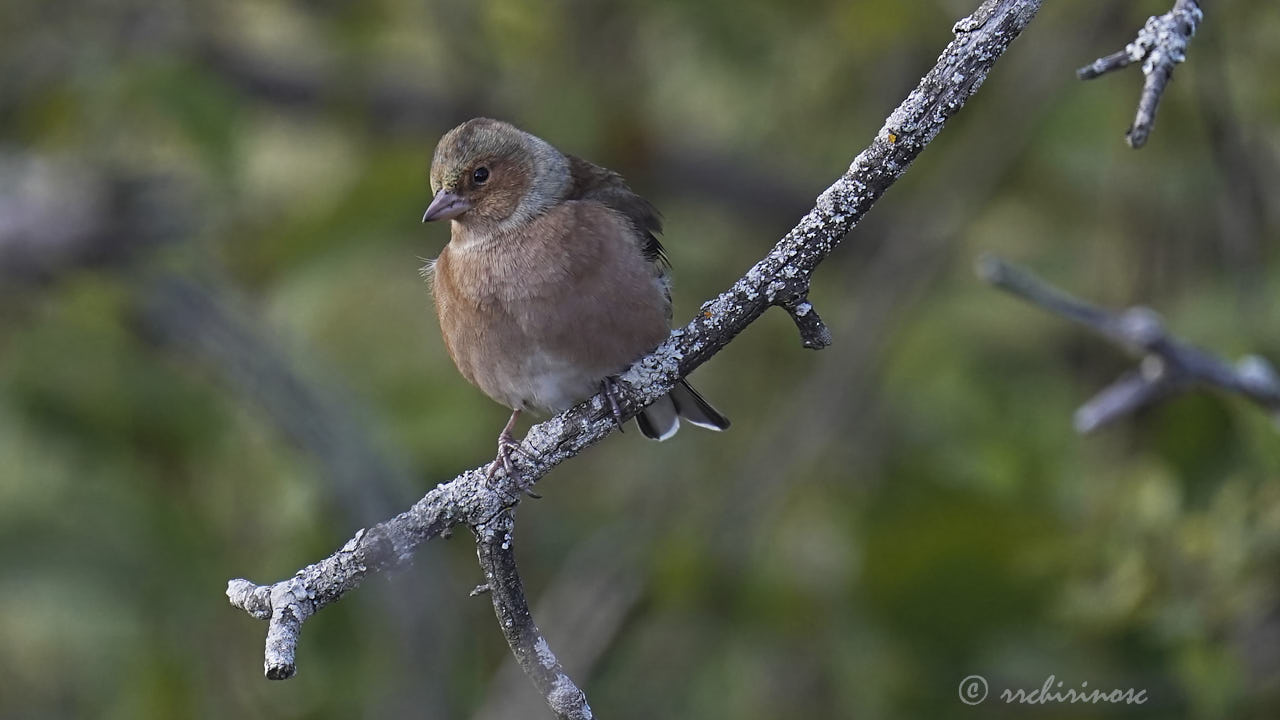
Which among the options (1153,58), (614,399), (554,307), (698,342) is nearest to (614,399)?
(614,399)

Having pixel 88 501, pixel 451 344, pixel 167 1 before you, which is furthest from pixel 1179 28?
pixel 167 1

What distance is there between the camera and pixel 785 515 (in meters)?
7.17

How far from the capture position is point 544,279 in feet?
15.6

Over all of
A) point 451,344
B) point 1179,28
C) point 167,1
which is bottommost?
point 1179,28

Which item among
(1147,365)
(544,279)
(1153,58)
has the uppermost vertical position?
(544,279)

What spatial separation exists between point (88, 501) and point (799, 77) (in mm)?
5011

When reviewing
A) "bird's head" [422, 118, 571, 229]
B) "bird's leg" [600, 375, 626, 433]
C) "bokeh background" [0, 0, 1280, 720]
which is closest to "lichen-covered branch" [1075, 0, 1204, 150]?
"bird's leg" [600, 375, 626, 433]

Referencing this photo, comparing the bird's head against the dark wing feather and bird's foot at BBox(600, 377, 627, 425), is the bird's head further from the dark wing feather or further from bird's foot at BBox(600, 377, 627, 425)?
bird's foot at BBox(600, 377, 627, 425)

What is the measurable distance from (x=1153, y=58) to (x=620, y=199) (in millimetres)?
2733

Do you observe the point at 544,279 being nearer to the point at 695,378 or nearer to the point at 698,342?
the point at 698,342

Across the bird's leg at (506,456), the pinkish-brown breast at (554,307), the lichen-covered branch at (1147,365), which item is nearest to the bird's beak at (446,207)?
the pinkish-brown breast at (554,307)

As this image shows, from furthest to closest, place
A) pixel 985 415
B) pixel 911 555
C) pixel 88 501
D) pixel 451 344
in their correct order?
pixel 88 501, pixel 985 415, pixel 911 555, pixel 451 344

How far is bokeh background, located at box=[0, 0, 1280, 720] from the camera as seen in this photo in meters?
6.42

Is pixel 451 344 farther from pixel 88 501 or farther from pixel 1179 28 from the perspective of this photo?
pixel 88 501
